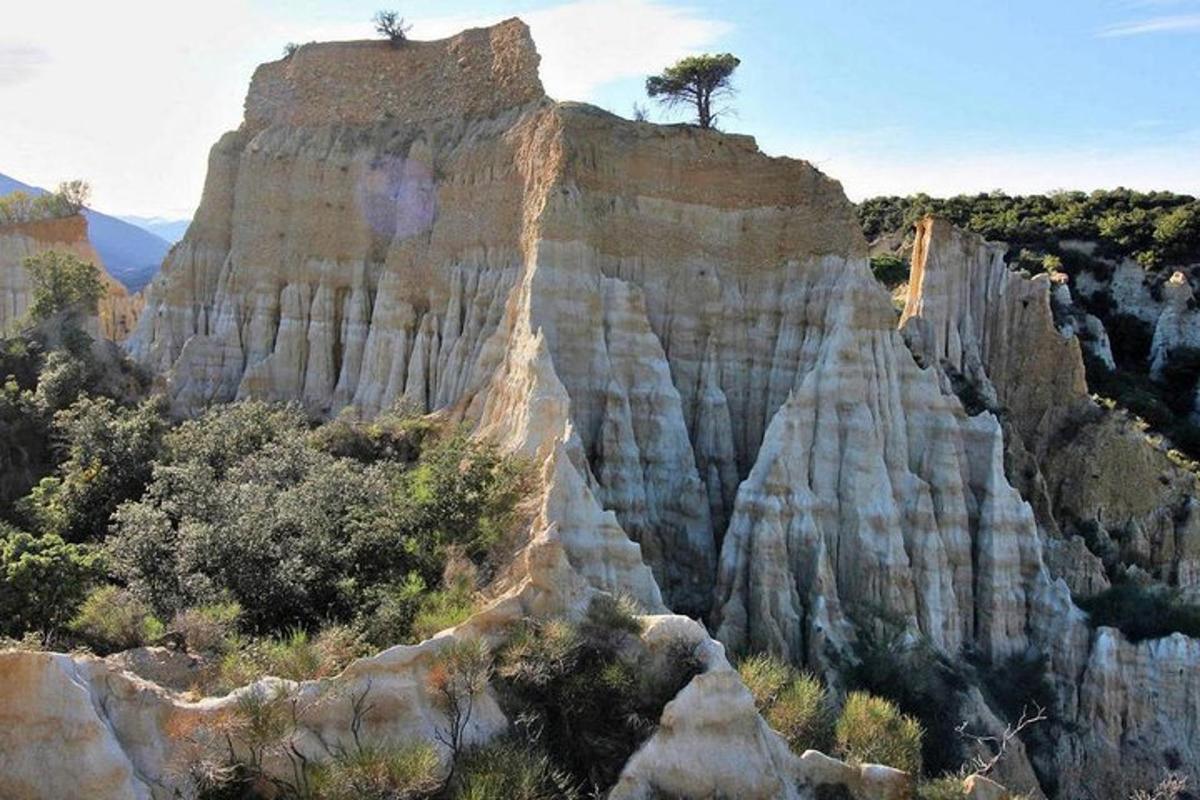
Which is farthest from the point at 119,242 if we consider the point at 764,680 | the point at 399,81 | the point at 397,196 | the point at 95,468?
the point at 764,680

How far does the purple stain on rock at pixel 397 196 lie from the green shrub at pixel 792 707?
52.4 ft

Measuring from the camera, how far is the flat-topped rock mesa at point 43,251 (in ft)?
142

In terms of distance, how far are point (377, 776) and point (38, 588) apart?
7.12 metres

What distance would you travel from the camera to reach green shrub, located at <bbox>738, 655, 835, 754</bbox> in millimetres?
15773

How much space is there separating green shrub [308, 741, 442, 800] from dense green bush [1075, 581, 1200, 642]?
1875 centimetres

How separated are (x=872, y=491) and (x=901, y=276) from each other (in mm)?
27841

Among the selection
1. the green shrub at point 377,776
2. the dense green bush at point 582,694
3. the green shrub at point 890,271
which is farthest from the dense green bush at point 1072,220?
the green shrub at point 377,776

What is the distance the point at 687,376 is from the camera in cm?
2523

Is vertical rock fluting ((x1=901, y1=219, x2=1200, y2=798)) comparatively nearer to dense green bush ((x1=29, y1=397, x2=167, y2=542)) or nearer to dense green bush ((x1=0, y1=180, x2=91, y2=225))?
dense green bush ((x1=29, y1=397, x2=167, y2=542))

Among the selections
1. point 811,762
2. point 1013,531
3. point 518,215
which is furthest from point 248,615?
point 1013,531

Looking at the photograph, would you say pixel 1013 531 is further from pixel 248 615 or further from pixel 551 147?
pixel 248 615

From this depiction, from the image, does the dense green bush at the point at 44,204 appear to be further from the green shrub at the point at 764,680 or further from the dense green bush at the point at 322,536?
the green shrub at the point at 764,680

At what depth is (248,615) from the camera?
16.8 metres

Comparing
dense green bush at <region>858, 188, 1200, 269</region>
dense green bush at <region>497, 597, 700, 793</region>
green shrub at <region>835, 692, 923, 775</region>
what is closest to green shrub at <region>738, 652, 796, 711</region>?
green shrub at <region>835, 692, 923, 775</region>
